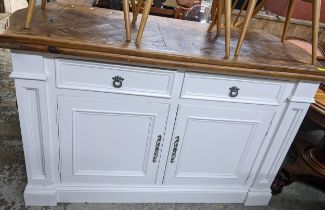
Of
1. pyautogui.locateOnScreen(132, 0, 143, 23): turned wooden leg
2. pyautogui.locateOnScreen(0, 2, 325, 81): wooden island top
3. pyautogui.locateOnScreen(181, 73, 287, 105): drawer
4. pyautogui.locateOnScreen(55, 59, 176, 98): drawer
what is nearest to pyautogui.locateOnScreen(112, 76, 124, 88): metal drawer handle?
pyautogui.locateOnScreen(55, 59, 176, 98): drawer

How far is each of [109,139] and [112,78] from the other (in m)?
0.34

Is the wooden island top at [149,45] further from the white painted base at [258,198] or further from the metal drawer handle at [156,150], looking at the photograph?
the white painted base at [258,198]

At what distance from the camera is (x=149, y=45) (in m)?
1.09

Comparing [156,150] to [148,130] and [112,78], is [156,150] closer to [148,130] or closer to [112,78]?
[148,130]

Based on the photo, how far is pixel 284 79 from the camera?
4.01 feet

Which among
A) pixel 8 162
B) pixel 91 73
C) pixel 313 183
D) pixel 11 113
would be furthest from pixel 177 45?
pixel 11 113

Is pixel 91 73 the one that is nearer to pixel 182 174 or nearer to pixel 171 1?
pixel 182 174

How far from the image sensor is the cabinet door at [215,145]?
1283mm

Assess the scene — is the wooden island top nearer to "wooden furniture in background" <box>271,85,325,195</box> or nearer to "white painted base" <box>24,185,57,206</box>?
"wooden furniture in background" <box>271,85,325,195</box>

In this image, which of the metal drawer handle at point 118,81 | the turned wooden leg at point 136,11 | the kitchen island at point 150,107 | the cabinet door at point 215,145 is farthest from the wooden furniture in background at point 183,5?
the metal drawer handle at point 118,81

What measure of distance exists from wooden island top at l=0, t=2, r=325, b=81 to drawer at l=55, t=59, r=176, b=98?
7 cm

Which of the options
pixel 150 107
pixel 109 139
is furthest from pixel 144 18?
pixel 109 139

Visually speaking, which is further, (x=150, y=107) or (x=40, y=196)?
(x=40, y=196)

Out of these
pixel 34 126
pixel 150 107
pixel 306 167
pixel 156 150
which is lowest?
pixel 306 167
